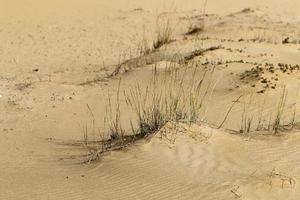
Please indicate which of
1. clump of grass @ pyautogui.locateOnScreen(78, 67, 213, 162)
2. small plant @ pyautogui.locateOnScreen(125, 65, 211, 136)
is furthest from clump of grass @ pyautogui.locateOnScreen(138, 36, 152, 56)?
clump of grass @ pyautogui.locateOnScreen(78, 67, 213, 162)

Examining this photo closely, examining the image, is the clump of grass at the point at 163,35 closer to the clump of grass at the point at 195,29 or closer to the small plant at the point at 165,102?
the clump of grass at the point at 195,29

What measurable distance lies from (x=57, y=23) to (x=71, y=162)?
8.28 metres

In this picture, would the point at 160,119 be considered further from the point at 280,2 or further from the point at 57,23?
the point at 280,2

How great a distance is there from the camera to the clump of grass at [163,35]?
11.3 metres

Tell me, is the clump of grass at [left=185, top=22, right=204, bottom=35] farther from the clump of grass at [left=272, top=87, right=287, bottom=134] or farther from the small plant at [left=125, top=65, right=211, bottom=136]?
the clump of grass at [left=272, top=87, right=287, bottom=134]

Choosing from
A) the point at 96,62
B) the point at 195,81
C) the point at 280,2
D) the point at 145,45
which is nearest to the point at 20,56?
the point at 96,62

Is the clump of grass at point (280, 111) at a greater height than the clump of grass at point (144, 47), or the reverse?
the clump of grass at point (280, 111)

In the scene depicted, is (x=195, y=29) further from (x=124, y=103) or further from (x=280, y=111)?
(x=280, y=111)

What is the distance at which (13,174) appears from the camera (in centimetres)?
573

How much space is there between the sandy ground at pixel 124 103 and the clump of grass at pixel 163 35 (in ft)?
0.62

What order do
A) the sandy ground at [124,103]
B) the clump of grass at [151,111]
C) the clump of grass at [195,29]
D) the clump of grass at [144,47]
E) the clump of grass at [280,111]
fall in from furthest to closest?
the clump of grass at [195,29]
the clump of grass at [144,47]
the clump of grass at [280,111]
the clump of grass at [151,111]
the sandy ground at [124,103]

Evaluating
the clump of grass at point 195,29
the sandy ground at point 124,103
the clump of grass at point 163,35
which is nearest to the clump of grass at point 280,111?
the sandy ground at point 124,103

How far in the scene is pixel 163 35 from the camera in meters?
11.9

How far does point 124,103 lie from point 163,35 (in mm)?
4361
